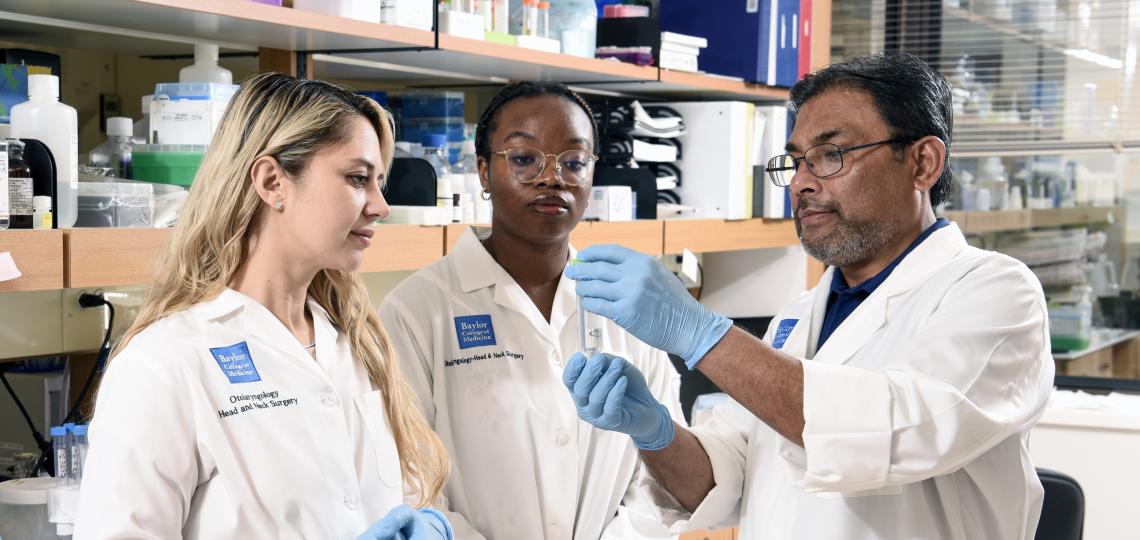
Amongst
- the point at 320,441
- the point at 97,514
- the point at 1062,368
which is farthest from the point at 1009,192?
the point at 97,514

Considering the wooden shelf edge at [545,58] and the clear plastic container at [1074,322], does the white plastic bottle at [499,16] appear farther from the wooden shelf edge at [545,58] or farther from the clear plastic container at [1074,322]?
the clear plastic container at [1074,322]

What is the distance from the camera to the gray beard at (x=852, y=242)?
63.3 inches

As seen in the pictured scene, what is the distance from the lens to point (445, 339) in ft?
6.07

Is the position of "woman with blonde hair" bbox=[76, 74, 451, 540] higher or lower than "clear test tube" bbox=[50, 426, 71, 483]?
higher

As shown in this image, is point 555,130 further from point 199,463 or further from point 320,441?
point 199,463

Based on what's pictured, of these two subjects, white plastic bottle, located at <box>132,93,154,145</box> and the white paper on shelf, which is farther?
white plastic bottle, located at <box>132,93,154,145</box>

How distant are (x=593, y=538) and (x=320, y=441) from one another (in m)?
0.60

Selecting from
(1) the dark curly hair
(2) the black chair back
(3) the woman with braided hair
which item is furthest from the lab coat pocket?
(2) the black chair back

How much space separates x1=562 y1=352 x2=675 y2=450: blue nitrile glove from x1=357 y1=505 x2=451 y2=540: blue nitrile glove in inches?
10.6

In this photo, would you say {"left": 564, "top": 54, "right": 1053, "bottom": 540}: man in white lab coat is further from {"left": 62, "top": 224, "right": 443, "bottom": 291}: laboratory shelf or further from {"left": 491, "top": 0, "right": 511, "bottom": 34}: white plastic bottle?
{"left": 491, "top": 0, "right": 511, "bottom": 34}: white plastic bottle

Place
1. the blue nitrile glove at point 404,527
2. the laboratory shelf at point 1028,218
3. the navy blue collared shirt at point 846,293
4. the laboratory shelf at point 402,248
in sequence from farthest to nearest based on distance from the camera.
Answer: the laboratory shelf at point 1028,218, the laboratory shelf at point 402,248, the navy blue collared shirt at point 846,293, the blue nitrile glove at point 404,527

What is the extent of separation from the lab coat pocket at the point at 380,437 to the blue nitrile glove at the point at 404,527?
101 mm

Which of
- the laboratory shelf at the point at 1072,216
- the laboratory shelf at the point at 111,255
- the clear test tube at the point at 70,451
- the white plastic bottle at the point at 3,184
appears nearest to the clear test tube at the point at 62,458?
the clear test tube at the point at 70,451

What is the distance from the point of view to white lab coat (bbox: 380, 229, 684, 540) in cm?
182
